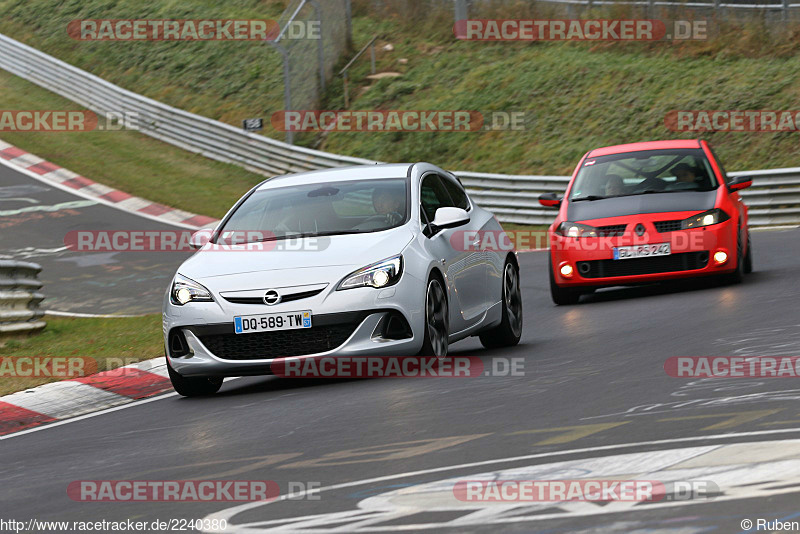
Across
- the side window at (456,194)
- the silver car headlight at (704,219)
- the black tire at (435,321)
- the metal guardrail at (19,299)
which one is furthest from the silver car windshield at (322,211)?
the silver car headlight at (704,219)

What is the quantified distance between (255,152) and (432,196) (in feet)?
77.6

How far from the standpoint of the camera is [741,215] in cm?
1418

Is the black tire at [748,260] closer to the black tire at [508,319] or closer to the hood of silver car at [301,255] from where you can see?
the black tire at [508,319]

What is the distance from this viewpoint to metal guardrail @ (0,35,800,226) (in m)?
22.4

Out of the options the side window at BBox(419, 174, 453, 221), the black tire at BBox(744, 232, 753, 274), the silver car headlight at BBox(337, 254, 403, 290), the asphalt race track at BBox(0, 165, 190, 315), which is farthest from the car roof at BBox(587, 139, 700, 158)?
the silver car headlight at BBox(337, 254, 403, 290)

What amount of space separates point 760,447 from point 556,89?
2651 cm

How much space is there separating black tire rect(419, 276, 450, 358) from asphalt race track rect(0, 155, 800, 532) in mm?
420

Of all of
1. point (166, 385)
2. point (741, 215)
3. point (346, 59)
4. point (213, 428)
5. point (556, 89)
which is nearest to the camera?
point (213, 428)

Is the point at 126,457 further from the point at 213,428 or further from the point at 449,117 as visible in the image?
the point at 449,117

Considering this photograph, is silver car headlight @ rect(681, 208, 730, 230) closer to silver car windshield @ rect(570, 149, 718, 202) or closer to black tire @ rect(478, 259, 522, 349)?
silver car windshield @ rect(570, 149, 718, 202)

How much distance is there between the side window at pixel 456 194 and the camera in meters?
11.0

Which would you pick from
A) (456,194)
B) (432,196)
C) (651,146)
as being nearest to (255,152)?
(651,146)

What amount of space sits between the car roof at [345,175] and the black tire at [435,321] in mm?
1190

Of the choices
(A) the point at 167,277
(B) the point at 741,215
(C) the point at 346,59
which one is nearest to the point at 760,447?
(B) the point at 741,215
